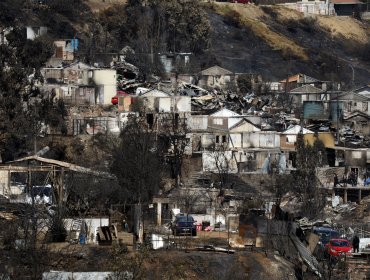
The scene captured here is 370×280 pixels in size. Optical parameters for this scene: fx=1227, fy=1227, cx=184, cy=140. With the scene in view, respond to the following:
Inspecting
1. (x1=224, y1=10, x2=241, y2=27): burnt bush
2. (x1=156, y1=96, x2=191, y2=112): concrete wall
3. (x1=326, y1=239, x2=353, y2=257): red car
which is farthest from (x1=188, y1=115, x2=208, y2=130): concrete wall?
(x1=224, y1=10, x2=241, y2=27): burnt bush

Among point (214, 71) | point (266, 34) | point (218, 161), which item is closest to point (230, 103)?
point (214, 71)

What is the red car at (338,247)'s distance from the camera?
2244 centimetres

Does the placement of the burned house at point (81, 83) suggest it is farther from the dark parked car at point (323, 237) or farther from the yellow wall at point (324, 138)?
the dark parked car at point (323, 237)

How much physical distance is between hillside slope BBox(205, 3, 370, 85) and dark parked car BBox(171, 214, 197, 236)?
2920 centimetres

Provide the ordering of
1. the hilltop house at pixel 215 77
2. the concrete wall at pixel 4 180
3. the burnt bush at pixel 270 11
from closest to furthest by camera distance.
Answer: the concrete wall at pixel 4 180 < the hilltop house at pixel 215 77 < the burnt bush at pixel 270 11

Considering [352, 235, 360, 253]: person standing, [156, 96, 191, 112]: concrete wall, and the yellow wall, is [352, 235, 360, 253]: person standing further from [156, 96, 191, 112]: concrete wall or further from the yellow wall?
[156, 96, 191, 112]: concrete wall

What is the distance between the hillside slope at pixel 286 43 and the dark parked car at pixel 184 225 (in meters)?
29.2

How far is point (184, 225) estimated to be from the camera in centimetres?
2350

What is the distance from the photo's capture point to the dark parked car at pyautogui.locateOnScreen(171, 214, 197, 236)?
74.2 ft

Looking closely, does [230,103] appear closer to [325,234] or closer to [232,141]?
[232,141]

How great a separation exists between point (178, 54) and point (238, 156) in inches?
627

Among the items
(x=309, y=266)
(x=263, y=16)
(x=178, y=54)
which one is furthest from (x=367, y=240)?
(x=263, y=16)

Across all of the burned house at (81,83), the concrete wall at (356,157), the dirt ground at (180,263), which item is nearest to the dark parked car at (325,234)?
the dirt ground at (180,263)

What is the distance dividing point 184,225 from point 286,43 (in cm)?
3798
